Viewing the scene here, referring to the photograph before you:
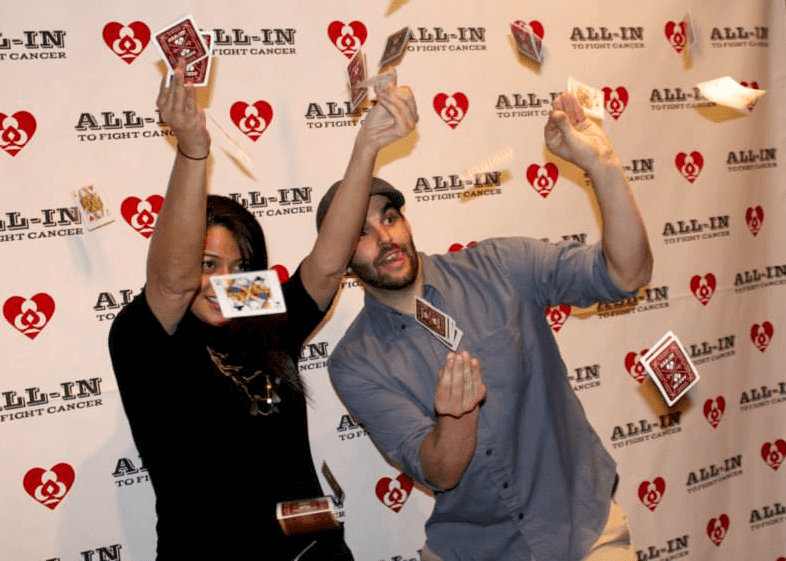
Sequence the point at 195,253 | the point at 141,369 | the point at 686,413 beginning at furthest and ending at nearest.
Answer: the point at 686,413, the point at 141,369, the point at 195,253

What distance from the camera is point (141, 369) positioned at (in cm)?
207

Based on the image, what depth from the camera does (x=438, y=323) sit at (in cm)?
234

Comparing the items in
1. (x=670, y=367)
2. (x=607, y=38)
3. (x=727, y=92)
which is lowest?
(x=670, y=367)

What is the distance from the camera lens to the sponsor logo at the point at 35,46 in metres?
2.52

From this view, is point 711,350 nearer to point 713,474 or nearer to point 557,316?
point 713,474

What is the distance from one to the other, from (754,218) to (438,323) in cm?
179

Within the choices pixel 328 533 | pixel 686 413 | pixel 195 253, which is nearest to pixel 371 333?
pixel 328 533

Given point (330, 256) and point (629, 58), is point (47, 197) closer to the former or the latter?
point (330, 256)

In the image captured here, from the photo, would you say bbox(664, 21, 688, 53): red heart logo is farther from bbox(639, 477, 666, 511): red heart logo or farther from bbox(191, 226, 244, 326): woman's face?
bbox(191, 226, 244, 326): woman's face

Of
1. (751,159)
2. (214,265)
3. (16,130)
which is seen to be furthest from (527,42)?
(16,130)

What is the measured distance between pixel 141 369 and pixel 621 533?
1283 millimetres

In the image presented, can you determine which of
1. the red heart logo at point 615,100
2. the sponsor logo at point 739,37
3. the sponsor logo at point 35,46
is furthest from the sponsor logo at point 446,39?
the sponsor logo at point 35,46

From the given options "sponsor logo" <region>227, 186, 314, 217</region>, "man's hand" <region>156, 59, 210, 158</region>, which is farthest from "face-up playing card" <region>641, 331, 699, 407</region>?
"man's hand" <region>156, 59, 210, 158</region>

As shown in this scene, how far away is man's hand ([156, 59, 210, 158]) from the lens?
1851 millimetres
